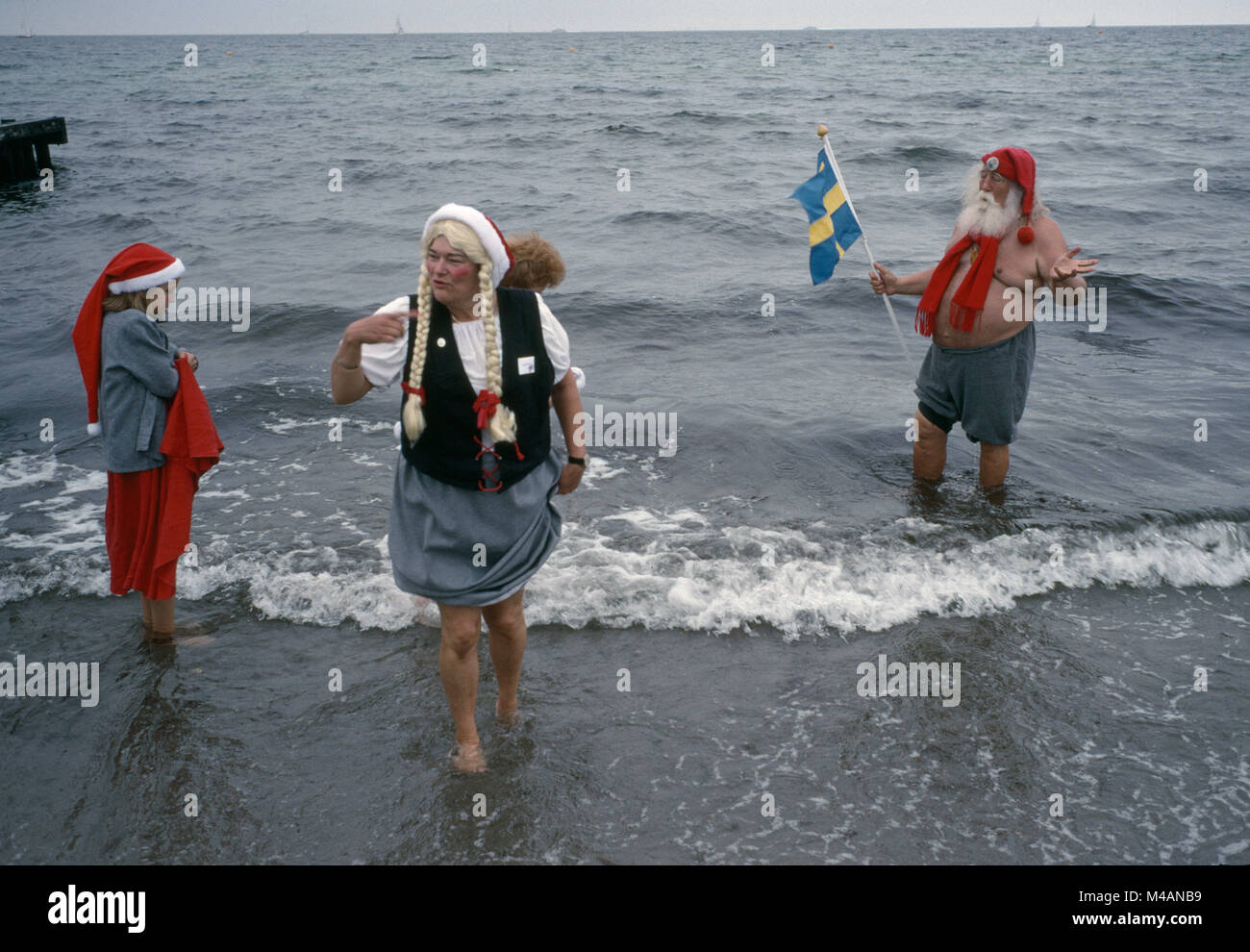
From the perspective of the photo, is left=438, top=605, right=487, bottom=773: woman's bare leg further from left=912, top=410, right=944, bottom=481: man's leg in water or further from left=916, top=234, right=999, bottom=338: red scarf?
left=912, top=410, right=944, bottom=481: man's leg in water

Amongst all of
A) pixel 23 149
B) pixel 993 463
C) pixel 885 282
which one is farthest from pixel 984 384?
pixel 23 149

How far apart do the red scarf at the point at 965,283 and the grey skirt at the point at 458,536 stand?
10.8 feet

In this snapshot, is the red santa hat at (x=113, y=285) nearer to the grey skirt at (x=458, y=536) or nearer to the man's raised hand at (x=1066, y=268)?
the grey skirt at (x=458, y=536)

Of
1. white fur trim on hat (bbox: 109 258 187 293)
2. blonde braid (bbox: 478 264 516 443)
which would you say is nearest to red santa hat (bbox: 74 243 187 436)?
white fur trim on hat (bbox: 109 258 187 293)

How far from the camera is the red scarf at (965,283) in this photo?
5.60m

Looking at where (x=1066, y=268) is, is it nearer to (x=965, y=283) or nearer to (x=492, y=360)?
(x=965, y=283)

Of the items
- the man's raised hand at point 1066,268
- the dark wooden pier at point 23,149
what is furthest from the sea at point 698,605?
the dark wooden pier at point 23,149

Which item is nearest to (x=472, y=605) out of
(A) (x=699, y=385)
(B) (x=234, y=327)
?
(A) (x=699, y=385)

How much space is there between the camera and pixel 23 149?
70.1 ft

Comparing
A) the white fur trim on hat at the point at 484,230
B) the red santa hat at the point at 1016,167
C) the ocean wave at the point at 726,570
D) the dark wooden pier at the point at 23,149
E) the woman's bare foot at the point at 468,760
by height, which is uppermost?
the dark wooden pier at the point at 23,149

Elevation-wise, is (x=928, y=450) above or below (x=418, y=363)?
below

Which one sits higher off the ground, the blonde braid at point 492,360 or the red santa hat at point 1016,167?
the red santa hat at point 1016,167

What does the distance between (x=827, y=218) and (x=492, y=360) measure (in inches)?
147

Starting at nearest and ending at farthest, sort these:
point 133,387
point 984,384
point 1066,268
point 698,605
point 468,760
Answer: point 468,760, point 133,387, point 698,605, point 1066,268, point 984,384
